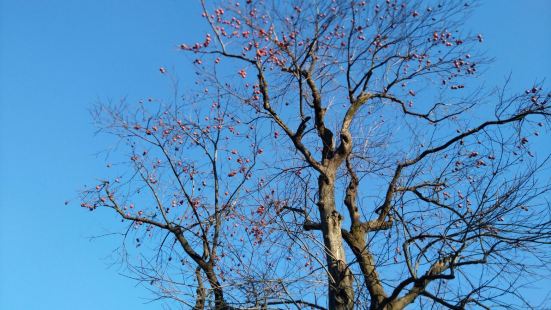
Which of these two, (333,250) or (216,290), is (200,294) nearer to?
(216,290)

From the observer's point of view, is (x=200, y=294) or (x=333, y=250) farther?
(x=200, y=294)

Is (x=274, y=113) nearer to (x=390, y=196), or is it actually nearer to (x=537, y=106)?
(x=390, y=196)

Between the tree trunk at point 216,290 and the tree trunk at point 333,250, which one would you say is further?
the tree trunk at point 216,290

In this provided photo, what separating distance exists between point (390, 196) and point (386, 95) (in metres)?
1.27

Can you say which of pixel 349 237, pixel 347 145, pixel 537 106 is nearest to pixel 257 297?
pixel 349 237

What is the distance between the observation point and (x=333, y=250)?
5922 millimetres

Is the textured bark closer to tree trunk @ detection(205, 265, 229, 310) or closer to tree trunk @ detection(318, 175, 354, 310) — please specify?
tree trunk @ detection(205, 265, 229, 310)

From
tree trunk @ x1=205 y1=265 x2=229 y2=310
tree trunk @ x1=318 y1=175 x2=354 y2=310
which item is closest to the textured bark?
tree trunk @ x1=205 y1=265 x2=229 y2=310

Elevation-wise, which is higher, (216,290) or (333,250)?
(333,250)

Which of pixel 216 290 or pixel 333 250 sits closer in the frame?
pixel 333 250

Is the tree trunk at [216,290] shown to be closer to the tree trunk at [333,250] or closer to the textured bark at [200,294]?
the textured bark at [200,294]

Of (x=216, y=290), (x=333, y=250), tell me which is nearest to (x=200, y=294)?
(x=216, y=290)

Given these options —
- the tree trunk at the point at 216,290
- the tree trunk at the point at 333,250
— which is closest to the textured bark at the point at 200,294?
the tree trunk at the point at 216,290

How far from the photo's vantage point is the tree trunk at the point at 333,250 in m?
5.59
